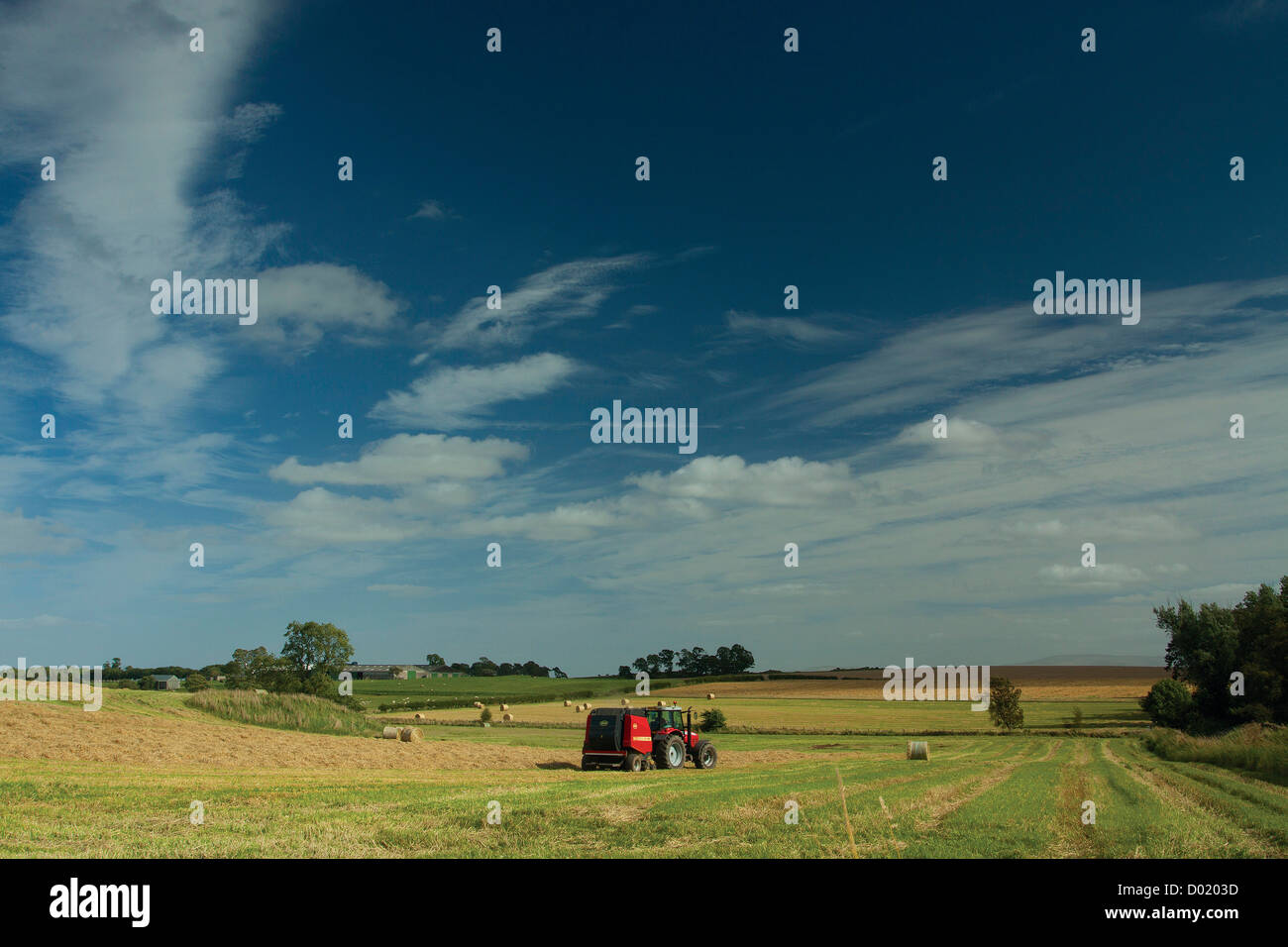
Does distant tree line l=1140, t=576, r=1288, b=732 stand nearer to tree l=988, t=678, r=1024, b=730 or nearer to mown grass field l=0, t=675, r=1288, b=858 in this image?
tree l=988, t=678, r=1024, b=730

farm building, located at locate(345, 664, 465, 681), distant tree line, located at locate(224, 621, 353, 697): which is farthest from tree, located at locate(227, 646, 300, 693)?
farm building, located at locate(345, 664, 465, 681)

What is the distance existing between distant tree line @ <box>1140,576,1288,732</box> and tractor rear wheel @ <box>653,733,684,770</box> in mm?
50400

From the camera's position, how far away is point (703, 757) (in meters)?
35.9

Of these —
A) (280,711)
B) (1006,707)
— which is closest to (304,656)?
(280,711)

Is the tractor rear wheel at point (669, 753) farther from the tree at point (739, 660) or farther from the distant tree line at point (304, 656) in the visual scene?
the tree at point (739, 660)

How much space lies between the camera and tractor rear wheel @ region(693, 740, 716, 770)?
118 feet

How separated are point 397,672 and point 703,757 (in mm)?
156193

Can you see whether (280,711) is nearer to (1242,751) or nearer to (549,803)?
(549,803)

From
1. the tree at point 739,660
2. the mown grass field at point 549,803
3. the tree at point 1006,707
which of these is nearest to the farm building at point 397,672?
the tree at point 739,660

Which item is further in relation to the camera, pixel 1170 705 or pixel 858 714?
pixel 858 714
